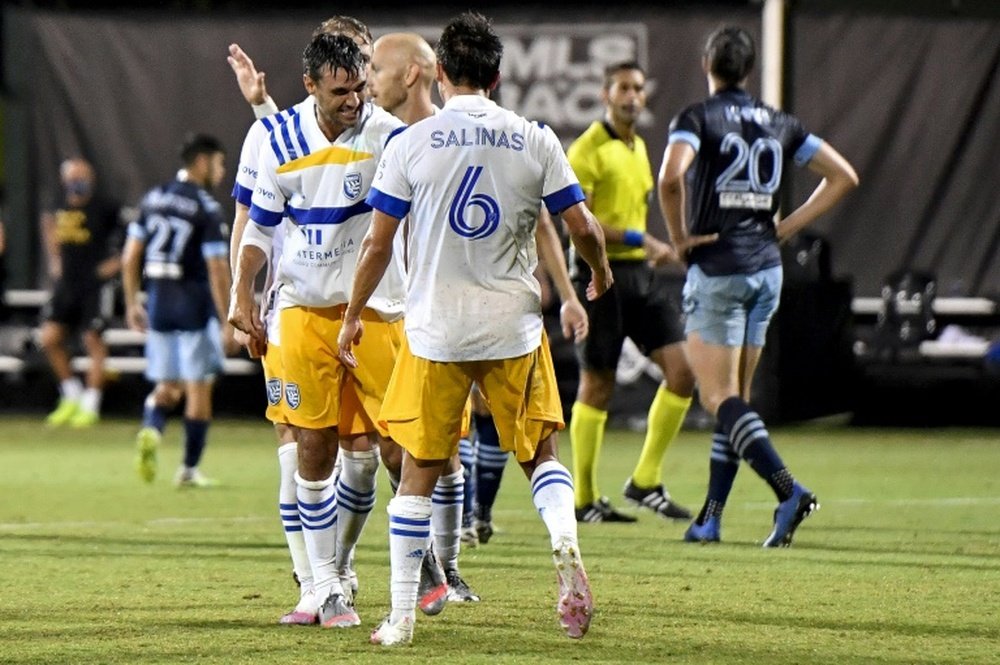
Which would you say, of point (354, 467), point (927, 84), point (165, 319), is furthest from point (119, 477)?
point (927, 84)

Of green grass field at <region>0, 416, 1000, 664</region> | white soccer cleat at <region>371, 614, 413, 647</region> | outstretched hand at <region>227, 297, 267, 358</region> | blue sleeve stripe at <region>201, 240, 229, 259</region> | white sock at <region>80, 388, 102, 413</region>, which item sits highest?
outstretched hand at <region>227, 297, 267, 358</region>

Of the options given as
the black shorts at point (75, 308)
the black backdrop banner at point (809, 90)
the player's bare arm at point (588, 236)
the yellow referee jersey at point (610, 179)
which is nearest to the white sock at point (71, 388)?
the black shorts at point (75, 308)

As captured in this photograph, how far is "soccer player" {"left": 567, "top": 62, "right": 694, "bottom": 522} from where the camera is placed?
10008 mm

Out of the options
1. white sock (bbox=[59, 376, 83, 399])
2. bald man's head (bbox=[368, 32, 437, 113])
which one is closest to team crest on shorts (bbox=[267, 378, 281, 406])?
bald man's head (bbox=[368, 32, 437, 113])

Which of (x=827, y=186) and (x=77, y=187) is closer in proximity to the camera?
(x=827, y=186)

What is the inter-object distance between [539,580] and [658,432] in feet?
8.25

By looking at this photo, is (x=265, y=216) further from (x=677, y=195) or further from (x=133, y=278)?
(x=133, y=278)

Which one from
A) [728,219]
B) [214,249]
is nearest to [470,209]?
[728,219]

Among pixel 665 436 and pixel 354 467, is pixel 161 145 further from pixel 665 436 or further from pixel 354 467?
pixel 354 467

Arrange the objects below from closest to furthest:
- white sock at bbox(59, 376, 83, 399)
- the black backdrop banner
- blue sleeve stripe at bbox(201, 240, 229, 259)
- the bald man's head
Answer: the bald man's head → blue sleeve stripe at bbox(201, 240, 229, 259) → the black backdrop banner → white sock at bbox(59, 376, 83, 399)

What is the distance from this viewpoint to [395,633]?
5.98 meters

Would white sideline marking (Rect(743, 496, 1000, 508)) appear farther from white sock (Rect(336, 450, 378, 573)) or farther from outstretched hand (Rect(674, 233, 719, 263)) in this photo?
white sock (Rect(336, 450, 378, 573))

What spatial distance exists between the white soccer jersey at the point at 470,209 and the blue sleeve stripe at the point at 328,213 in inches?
15.2

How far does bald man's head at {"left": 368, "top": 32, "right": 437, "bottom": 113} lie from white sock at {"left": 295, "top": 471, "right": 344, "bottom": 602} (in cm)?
179
